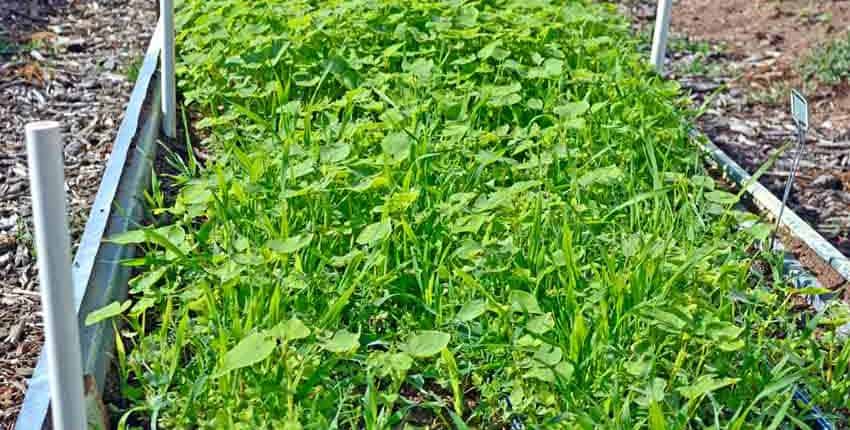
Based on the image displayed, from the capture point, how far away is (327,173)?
2.80 meters

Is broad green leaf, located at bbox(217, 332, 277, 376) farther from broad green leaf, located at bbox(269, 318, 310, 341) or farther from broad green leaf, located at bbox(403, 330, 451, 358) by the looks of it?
broad green leaf, located at bbox(403, 330, 451, 358)

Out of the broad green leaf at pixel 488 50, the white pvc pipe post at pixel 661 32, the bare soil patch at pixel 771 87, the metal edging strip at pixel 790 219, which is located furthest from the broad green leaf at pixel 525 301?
the white pvc pipe post at pixel 661 32

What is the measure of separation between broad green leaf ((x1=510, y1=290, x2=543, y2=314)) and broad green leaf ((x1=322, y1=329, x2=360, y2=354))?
0.34 m

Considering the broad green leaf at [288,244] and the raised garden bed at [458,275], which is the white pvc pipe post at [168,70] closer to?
the raised garden bed at [458,275]

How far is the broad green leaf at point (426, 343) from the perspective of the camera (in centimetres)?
218

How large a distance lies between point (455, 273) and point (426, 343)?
10.4 inches

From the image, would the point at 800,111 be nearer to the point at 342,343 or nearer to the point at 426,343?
the point at 426,343

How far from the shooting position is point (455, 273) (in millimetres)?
2426

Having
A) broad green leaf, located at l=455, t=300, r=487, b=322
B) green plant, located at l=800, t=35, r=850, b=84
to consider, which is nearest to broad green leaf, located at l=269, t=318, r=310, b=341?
broad green leaf, located at l=455, t=300, r=487, b=322

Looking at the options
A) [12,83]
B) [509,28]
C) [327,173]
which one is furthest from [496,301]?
[12,83]

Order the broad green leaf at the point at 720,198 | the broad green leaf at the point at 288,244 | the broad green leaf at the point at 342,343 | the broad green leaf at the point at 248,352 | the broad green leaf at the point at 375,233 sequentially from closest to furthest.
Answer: the broad green leaf at the point at 248,352 < the broad green leaf at the point at 342,343 < the broad green leaf at the point at 288,244 < the broad green leaf at the point at 375,233 < the broad green leaf at the point at 720,198

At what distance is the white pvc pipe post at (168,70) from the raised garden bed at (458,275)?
12 centimetres

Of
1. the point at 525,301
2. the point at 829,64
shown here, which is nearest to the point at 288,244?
the point at 525,301

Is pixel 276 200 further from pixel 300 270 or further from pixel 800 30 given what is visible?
pixel 800 30
